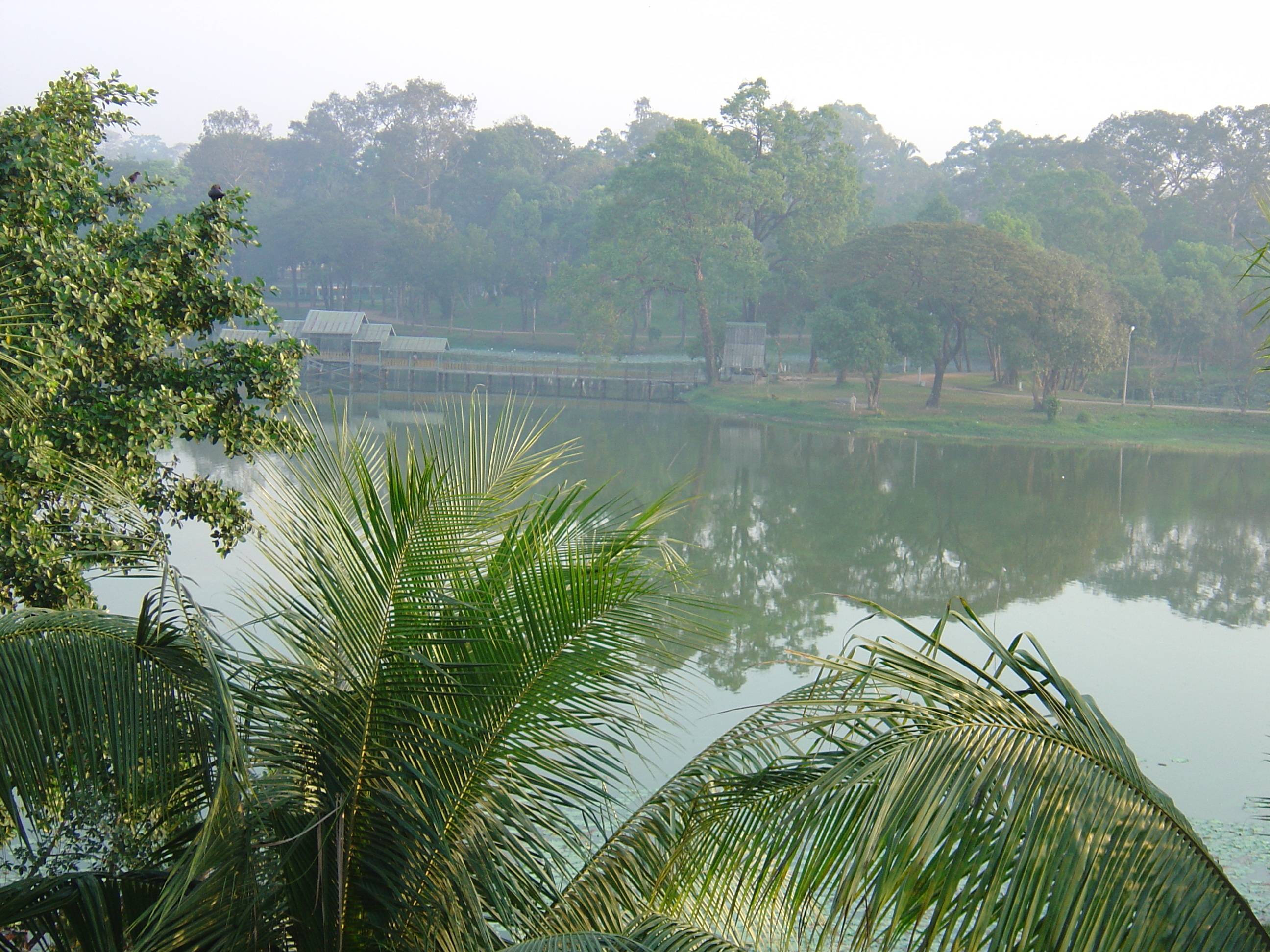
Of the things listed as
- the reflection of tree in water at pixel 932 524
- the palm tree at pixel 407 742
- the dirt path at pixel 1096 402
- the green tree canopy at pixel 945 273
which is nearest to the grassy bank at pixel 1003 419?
the dirt path at pixel 1096 402

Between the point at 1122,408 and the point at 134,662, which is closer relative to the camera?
the point at 134,662

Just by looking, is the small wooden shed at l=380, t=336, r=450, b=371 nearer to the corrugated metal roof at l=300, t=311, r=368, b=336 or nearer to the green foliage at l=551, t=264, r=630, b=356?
the corrugated metal roof at l=300, t=311, r=368, b=336

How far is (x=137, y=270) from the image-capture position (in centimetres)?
559

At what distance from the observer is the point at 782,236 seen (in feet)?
122

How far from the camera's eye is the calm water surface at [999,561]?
9609 millimetres

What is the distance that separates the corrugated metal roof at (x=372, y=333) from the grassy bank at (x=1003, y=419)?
13168 millimetres

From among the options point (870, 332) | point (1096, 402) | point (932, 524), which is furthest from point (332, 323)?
point (932, 524)

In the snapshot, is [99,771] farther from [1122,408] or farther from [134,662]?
[1122,408]

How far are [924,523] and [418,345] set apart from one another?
83.0ft

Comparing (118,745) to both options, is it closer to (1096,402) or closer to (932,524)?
(932,524)

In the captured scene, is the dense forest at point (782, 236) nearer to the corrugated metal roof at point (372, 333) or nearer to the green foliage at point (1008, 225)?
the green foliage at point (1008, 225)

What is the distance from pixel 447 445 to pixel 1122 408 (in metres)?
31.7

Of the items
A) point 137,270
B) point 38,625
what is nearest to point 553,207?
point 137,270

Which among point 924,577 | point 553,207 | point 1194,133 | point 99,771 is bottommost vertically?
point 924,577
